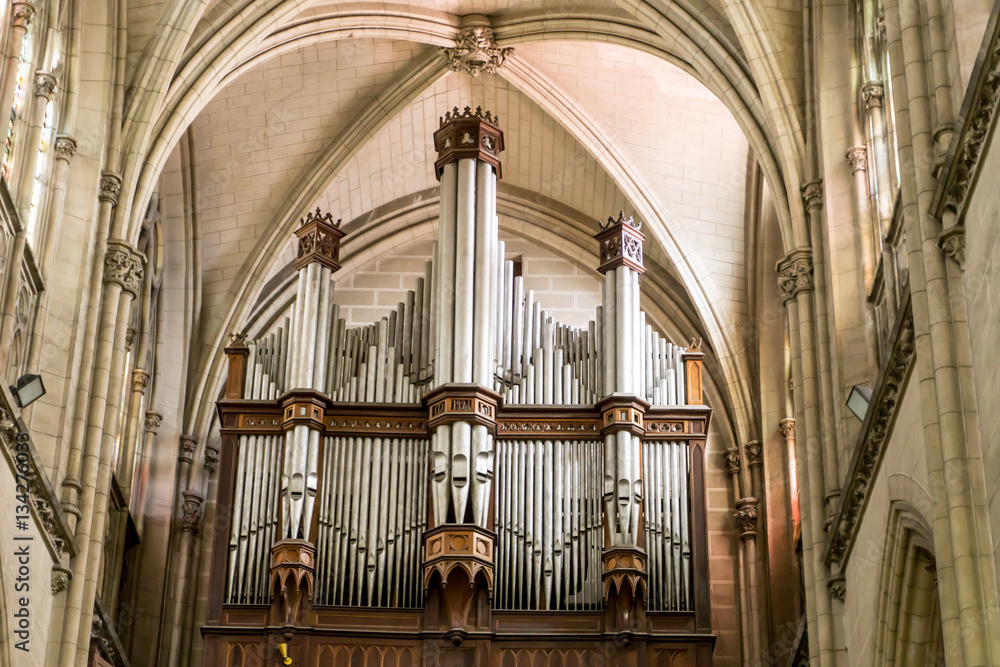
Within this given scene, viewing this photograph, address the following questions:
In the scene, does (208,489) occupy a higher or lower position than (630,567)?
higher

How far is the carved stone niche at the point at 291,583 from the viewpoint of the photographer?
55.1 feet

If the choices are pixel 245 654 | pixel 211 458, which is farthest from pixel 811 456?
pixel 211 458

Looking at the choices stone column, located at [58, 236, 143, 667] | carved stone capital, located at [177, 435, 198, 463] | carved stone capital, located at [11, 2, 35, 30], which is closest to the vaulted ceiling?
carved stone capital, located at [177, 435, 198, 463]

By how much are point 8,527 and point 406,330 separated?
664cm

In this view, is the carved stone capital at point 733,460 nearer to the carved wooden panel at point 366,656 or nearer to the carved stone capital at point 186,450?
the carved wooden panel at point 366,656

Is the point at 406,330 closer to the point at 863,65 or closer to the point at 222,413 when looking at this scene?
the point at 222,413

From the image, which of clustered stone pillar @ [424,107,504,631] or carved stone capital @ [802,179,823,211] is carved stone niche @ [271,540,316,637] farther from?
carved stone capital @ [802,179,823,211]

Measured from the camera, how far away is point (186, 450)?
2223cm

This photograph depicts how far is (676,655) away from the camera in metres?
16.7

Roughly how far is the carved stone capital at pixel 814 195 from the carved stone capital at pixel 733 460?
21.2ft

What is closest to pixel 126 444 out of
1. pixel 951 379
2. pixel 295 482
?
pixel 295 482

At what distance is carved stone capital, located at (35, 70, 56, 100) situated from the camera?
15.7 meters

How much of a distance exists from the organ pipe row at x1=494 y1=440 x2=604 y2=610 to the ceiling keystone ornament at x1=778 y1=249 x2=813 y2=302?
2.93 meters

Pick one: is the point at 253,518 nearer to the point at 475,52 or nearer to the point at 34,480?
the point at 34,480
